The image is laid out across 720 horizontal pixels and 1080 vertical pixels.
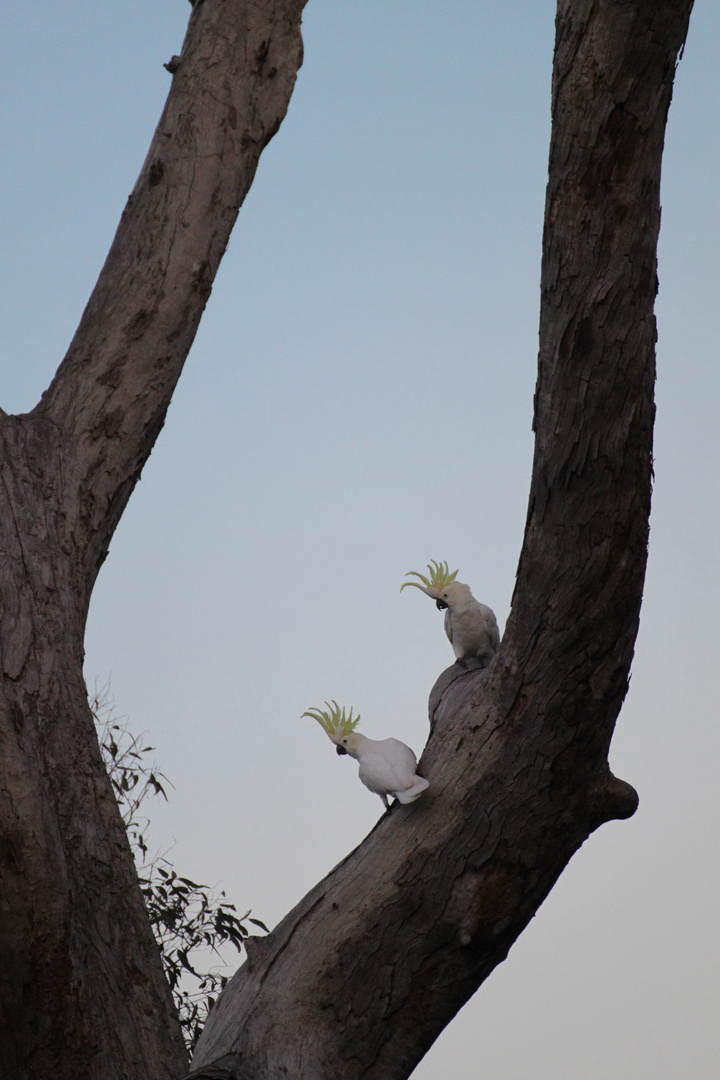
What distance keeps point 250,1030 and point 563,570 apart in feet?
3.00

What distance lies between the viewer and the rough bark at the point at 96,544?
1.55m

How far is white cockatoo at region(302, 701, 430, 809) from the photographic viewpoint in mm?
1701

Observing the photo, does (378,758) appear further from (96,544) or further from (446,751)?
(96,544)

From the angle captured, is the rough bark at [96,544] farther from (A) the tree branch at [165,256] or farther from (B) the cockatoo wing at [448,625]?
(B) the cockatoo wing at [448,625]

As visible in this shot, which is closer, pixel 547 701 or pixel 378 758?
pixel 547 701

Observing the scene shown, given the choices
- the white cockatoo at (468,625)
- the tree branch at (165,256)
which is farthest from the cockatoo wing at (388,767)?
the tree branch at (165,256)

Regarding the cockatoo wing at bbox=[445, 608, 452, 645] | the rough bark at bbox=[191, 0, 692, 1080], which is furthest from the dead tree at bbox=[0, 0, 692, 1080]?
the cockatoo wing at bbox=[445, 608, 452, 645]

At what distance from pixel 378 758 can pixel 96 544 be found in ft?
2.46

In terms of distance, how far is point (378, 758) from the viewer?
5.94 ft

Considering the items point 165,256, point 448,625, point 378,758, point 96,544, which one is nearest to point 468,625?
point 448,625

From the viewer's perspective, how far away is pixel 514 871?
1.62 meters

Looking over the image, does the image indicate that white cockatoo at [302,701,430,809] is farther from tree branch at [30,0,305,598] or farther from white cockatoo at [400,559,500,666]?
tree branch at [30,0,305,598]

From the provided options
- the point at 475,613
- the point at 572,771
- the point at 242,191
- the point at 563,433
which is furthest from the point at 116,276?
the point at 572,771

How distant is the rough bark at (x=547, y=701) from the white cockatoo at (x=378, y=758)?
0.03m
